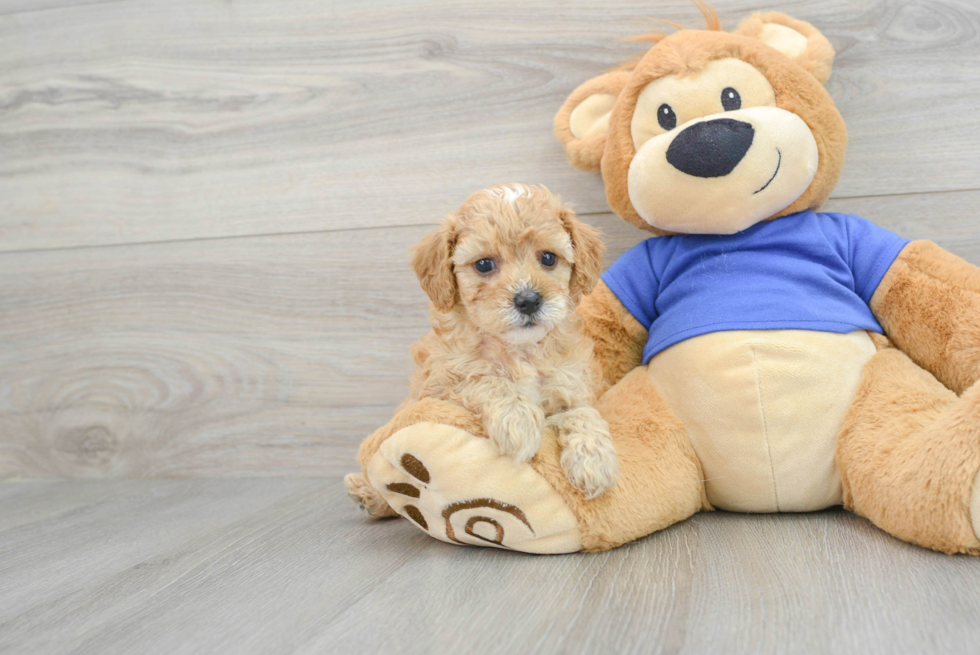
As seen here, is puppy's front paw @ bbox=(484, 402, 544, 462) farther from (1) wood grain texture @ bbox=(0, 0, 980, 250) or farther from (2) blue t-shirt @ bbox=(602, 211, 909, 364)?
(1) wood grain texture @ bbox=(0, 0, 980, 250)

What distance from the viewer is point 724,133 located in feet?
3.94

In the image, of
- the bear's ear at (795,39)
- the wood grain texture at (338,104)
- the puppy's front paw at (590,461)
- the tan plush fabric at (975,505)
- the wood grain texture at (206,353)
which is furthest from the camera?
the wood grain texture at (206,353)

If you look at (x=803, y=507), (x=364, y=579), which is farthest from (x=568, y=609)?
(x=803, y=507)

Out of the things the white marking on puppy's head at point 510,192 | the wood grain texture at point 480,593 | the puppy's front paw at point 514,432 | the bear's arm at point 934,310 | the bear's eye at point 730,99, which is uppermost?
the bear's eye at point 730,99

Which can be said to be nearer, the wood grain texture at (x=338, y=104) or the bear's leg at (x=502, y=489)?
the bear's leg at (x=502, y=489)

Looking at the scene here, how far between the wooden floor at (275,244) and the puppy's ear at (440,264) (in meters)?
0.44

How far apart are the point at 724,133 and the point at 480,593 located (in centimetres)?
84

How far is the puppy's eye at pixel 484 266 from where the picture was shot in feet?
3.84

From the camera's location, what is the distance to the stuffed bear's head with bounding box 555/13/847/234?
1.21 meters

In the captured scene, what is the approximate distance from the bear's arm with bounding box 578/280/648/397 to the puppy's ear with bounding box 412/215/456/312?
323 mm

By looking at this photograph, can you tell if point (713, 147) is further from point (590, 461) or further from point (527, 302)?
point (590, 461)

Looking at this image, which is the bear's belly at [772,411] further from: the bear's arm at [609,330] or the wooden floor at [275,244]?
the bear's arm at [609,330]

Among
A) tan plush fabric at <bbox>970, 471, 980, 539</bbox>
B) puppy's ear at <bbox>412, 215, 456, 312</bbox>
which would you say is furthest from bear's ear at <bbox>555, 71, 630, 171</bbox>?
tan plush fabric at <bbox>970, 471, 980, 539</bbox>

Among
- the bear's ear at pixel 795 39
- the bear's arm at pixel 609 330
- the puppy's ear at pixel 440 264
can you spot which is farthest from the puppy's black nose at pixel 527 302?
the bear's ear at pixel 795 39
